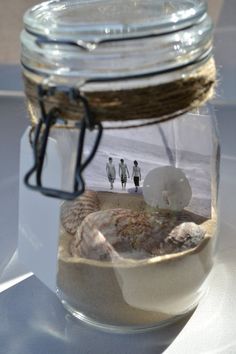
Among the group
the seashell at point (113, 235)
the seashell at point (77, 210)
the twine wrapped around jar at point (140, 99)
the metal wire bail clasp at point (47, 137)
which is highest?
the twine wrapped around jar at point (140, 99)

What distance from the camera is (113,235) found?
426 millimetres

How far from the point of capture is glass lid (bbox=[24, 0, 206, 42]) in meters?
0.35

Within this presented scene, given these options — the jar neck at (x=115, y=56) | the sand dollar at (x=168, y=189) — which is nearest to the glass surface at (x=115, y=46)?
the jar neck at (x=115, y=56)

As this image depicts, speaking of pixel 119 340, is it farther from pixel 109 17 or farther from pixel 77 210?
pixel 109 17

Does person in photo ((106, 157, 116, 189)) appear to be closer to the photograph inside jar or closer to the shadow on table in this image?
the photograph inside jar

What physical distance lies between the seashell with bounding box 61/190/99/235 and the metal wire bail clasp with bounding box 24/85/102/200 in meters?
0.09

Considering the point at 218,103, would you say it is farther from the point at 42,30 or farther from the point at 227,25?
the point at 42,30

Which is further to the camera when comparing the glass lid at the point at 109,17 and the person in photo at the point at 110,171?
the person in photo at the point at 110,171

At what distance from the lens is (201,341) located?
41cm

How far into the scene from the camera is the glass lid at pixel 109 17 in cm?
35

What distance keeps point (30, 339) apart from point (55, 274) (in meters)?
0.06

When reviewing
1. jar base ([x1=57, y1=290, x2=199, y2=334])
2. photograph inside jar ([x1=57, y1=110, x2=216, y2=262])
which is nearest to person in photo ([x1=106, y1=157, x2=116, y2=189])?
photograph inside jar ([x1=57, y1=110, x2=216, y2=262])

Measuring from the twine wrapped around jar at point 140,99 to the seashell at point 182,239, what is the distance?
0.09 m

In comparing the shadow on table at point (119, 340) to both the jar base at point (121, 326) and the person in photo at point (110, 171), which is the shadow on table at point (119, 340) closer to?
the jar base at point (121, 326)
